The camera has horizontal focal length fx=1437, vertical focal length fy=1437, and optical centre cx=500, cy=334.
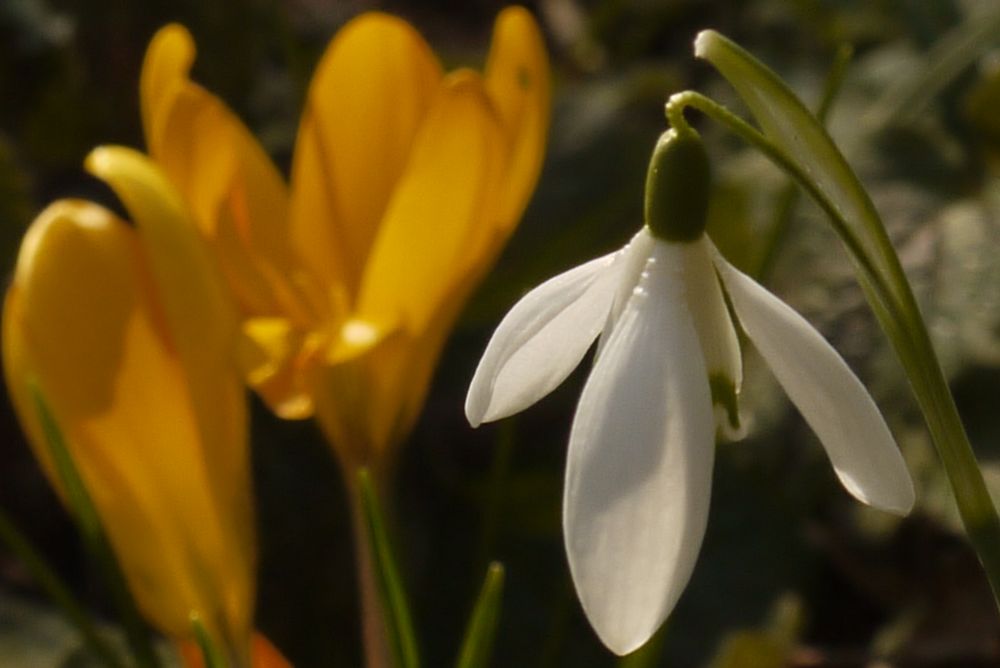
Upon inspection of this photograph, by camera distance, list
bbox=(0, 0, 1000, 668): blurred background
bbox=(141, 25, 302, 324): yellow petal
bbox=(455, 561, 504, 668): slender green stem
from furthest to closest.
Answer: bbox=(0, 0, 1000, 668): blurred background, bbox=(141, 25, 302, 324): yellow petal, bbox=(455, 561, 504, 668): slender green stem

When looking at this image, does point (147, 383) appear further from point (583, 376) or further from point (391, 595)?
point (583, 376)

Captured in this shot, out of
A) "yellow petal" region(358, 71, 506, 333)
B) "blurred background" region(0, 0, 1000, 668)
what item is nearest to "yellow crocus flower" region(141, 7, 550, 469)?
"yellow petal" region(358, 71, 506, 333)

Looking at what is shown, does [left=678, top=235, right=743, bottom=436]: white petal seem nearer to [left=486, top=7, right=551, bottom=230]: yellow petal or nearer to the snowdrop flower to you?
the snowdrop flower

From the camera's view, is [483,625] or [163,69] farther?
[163,69]

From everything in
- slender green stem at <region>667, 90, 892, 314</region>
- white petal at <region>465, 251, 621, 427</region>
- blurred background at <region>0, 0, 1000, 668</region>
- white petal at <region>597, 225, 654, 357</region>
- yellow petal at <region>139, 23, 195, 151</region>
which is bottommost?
blurred background at <region>0, 0, 1000, 668</region>

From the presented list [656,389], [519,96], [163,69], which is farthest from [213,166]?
[656,389]

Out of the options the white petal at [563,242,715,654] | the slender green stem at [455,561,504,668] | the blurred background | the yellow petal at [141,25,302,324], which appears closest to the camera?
the white petal at [563,242,715,654]
